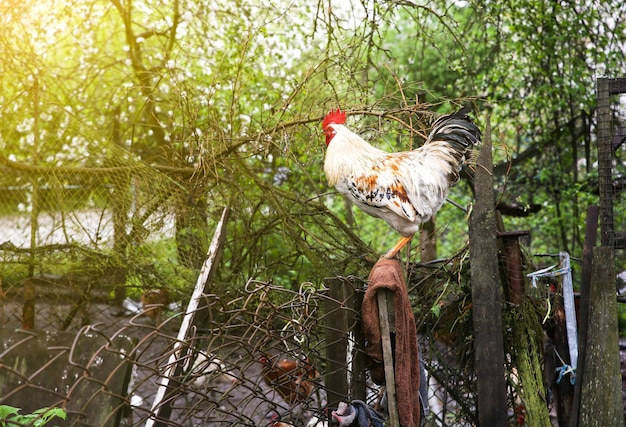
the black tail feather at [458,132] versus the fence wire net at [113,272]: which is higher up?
the black tail feather at [458,132]

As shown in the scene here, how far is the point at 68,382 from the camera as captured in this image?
411cm

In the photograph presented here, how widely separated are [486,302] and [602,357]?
79 cm

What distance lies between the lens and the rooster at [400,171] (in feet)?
10.5

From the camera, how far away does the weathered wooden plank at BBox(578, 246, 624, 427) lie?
367cm

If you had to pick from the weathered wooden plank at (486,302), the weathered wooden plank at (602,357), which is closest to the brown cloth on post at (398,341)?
the weathered wooden plank at (486,302)

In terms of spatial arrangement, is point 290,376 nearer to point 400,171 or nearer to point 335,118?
point 400,171

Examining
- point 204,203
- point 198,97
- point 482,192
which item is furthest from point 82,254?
point 482,192

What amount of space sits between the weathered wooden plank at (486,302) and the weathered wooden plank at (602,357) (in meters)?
0.58

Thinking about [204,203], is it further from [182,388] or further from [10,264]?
[182,388]

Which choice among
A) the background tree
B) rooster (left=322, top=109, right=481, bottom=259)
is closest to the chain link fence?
the background tree

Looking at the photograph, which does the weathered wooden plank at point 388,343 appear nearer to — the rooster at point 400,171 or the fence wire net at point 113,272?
the rooster at point 400,171

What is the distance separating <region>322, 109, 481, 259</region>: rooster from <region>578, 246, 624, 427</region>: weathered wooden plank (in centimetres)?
118

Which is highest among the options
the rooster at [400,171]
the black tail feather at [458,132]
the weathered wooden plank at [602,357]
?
the black tail feather at [458,132]

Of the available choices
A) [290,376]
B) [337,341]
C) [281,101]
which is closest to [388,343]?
[337,341]
